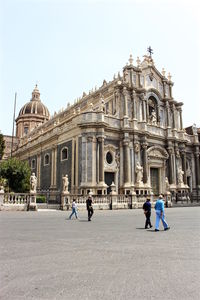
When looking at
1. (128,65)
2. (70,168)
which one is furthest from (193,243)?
(128,65)

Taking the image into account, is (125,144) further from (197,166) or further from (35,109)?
(35,109)

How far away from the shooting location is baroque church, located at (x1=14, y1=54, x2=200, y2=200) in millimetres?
28016

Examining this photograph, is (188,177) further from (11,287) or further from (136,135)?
(11,287)

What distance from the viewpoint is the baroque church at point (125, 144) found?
1103 inches

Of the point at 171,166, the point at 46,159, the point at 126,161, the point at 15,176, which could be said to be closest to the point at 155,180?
the point at 171,166

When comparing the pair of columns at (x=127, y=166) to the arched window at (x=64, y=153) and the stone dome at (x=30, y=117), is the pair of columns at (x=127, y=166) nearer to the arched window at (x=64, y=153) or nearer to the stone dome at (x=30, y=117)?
the arched window at (x=64, y=153)

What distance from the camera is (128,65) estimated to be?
112 ft

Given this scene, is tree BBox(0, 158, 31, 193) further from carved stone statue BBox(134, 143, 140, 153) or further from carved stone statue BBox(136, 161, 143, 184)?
carved stone statue BBox(134, 143, 140, 153)

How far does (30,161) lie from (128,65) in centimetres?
2179

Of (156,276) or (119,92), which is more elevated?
(119,92)

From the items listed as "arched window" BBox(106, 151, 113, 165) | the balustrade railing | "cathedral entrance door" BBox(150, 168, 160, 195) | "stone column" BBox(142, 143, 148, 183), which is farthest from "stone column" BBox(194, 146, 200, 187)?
the balustrade railing

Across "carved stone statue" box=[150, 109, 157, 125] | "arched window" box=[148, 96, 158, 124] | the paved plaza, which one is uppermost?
"arched window" box=[148, 96, 158, 124]

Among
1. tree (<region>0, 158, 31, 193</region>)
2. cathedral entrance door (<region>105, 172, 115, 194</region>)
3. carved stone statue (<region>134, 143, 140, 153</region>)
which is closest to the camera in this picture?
cathedral entrance door (<region>105, 172, 115, 194</region>)

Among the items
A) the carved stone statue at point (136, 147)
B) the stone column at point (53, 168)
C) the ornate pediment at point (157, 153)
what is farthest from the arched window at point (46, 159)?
the ornate pediment at point (157, 153)
